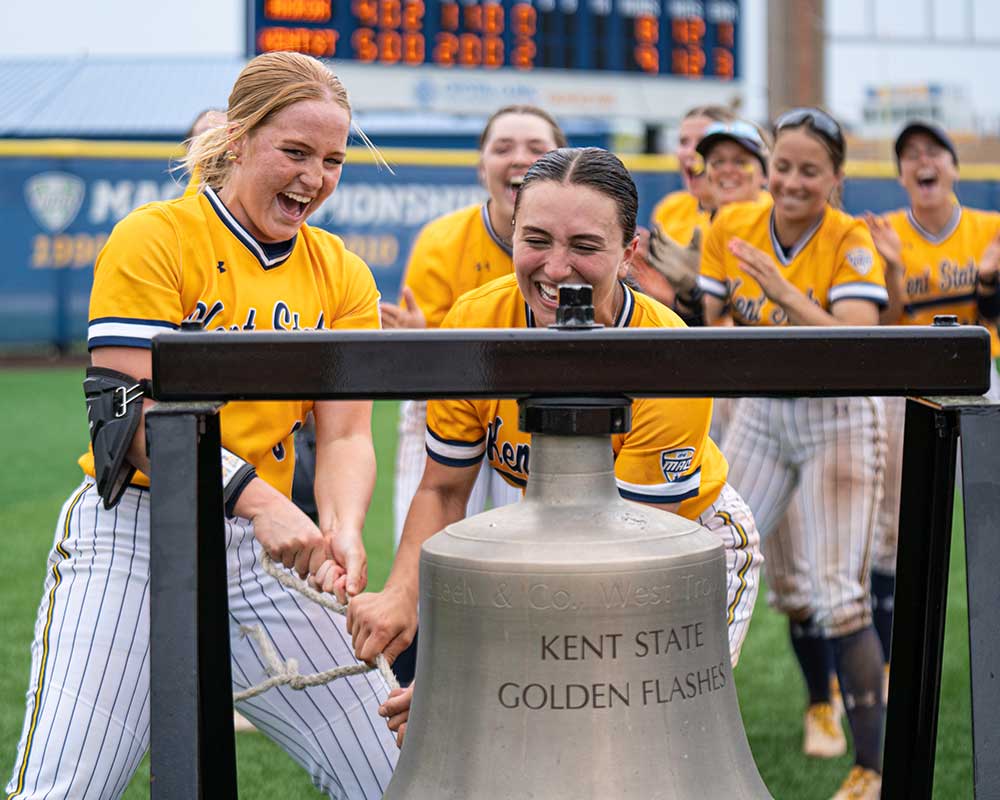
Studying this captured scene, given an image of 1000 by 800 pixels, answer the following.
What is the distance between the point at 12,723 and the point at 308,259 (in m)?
2.82

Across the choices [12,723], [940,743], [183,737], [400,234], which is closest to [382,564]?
[12,723]

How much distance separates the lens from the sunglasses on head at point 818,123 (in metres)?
4.63

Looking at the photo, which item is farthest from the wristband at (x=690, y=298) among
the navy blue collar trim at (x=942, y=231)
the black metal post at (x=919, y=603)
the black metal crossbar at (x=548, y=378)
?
the black metal crossbar at (x=548, y=378)

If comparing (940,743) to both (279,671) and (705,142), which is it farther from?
(279,671)

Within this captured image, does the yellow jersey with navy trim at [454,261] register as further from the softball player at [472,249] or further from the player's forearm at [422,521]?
the player's forearm at [422,521]

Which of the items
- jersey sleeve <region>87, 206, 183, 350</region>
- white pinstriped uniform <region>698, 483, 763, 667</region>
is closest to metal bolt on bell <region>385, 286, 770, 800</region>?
jersey sleeve <region>87, 206, 183, 350</region>

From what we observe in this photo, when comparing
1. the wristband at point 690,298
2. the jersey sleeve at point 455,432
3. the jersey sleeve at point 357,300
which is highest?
the wristband at point 690,298

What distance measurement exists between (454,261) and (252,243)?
190cm

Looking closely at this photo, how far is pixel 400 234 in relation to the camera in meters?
18.3

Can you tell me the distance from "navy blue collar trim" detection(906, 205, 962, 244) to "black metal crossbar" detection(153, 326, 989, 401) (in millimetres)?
4875

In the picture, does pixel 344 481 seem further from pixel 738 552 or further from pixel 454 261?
pixel 454 261

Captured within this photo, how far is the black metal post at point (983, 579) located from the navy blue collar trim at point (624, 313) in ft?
3.48

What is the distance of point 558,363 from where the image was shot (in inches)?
61.6

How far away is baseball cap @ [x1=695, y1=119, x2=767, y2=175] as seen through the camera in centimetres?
588
